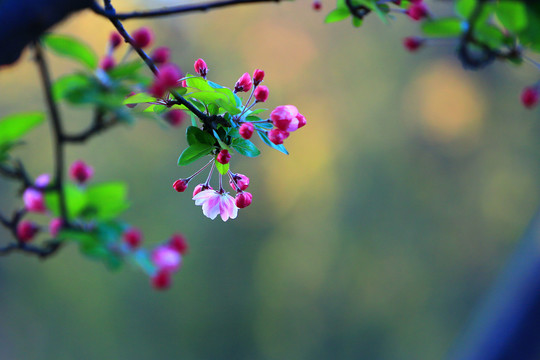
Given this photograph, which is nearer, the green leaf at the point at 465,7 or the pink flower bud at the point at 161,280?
the green leaf at the point at 465,7

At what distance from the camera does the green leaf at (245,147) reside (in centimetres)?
67

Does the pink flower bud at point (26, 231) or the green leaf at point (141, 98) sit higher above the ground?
the green leaf at point (141, 98)

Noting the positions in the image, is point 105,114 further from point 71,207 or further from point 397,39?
point 397,39

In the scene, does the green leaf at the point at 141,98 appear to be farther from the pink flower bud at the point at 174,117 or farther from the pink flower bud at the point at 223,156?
the pink flower bud at the point at 174,117

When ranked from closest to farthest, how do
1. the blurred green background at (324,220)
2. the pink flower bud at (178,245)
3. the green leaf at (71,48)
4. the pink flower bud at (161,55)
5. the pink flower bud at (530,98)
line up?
1. the green leaf at (71,48)
2. the pink flower bud at (161,55)
3. the pink flower bud at (530,98)
4. the pink flower bud at (178,245)
5. the blurred green background at (324,220)

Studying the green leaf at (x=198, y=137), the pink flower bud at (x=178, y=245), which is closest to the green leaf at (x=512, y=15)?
the green leaf at (x=198, y=137)

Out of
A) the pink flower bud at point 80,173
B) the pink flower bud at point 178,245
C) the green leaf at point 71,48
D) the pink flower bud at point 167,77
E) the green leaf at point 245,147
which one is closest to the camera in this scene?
the pink flower bud at point 167,77

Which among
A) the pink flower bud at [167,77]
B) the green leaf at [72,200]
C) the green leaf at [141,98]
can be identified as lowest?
the green leaf at [72,200]

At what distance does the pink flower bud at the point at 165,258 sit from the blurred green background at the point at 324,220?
3710 millimetres

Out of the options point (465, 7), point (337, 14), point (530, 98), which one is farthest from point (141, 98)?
point (530, 98)

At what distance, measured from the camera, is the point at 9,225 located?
111 cm

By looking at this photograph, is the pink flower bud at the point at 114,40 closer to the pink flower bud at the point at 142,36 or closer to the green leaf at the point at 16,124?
the pink flower bud at the point at 142,36

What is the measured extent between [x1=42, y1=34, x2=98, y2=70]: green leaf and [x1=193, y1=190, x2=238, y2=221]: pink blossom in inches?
17.8

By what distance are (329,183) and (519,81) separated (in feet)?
7.57
